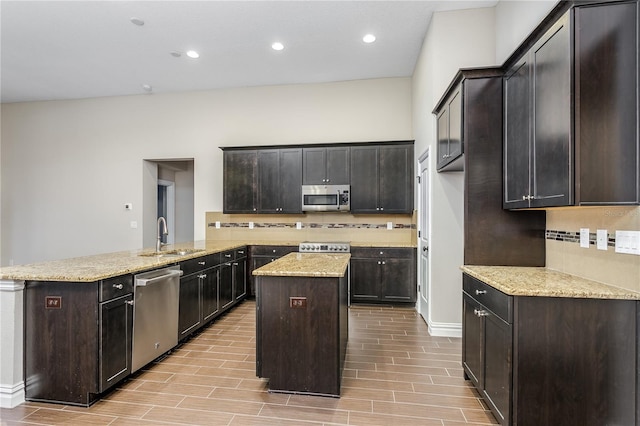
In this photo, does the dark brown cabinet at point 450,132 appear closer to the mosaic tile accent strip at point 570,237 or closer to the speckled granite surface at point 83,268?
the mosaic tile accent strip at point 570,237

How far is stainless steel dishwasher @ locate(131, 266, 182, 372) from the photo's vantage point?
8.79 ft

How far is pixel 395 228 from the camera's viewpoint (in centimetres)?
531

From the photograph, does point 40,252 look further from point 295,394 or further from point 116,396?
point 295,394

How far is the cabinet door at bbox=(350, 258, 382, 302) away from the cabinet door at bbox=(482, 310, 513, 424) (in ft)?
8.47

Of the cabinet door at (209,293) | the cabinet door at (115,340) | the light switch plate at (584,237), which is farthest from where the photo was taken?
the cabinet door at (209,293)

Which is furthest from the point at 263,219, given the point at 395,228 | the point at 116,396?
the point at 116,396

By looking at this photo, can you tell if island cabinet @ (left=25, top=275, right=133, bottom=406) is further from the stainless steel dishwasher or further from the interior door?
the interior door

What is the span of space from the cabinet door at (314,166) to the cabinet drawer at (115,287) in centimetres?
309

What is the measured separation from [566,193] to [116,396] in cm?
328

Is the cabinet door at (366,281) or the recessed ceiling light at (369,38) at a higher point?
the recessed ceiling light at (369,38)

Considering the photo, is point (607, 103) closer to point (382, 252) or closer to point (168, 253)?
point (382, 252)

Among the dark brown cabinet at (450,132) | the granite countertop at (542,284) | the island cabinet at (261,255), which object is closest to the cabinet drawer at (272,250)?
the island cabinet at (261,255)

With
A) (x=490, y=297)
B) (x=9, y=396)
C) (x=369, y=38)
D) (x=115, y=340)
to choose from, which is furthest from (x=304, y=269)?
(x=369, y=38)

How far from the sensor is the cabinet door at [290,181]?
523 centimetres
